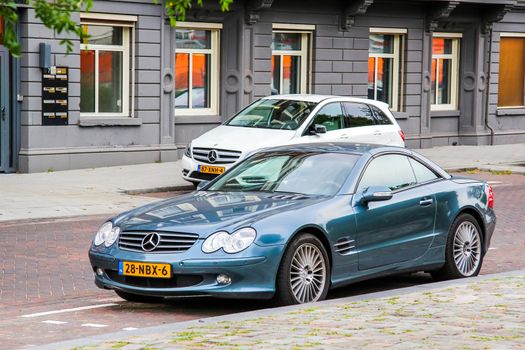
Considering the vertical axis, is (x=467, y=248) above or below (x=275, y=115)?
below

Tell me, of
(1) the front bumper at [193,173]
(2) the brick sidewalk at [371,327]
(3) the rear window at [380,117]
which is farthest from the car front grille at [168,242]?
(3) the rear window at [380,117]

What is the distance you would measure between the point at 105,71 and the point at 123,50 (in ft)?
1.95

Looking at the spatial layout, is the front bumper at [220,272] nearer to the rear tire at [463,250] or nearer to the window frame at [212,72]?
the rear tire at [463,250]

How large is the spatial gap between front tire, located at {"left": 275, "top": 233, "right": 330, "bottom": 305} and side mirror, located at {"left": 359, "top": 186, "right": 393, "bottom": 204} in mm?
738

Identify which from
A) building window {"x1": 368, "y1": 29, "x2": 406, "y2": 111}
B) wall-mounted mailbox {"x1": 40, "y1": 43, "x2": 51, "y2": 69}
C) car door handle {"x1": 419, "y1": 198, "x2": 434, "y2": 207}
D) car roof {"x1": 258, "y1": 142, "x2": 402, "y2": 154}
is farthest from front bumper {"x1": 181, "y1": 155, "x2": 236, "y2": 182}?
building window {"x1": 368, "y1": 29, "x2": 406, "y2": 111}

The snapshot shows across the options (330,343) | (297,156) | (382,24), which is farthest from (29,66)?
(330,343)

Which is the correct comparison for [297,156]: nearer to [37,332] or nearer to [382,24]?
[37,332]

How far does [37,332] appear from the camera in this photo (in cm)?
910

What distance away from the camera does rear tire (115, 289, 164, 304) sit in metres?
10.3

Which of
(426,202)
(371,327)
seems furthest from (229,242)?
(426,202)

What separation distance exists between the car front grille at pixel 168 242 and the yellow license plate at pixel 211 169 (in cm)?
1003

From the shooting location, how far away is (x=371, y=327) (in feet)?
27.4

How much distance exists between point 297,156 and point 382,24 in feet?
66.8

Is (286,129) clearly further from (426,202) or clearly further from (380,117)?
(426,202)
